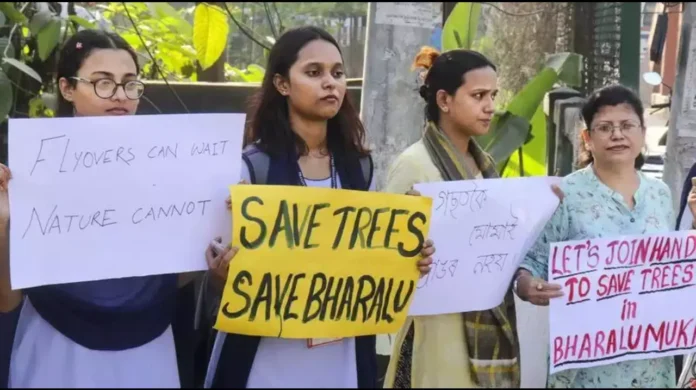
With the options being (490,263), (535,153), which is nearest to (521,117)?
(535,153)

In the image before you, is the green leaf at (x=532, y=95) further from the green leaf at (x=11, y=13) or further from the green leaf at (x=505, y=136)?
the green leaf at (x=11, y=13)

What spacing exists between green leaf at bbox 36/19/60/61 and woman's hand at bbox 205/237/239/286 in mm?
1995

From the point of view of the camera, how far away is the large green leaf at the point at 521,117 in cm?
489

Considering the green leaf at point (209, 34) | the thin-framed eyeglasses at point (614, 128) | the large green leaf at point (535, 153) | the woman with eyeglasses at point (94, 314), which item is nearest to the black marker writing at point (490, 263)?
the thin-framed eyeglasses at point (614, 128)

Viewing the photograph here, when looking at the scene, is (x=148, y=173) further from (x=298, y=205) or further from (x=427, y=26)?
(x=427, y=26)

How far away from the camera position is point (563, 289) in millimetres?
2943

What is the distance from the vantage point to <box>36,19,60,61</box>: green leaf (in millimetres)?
4191

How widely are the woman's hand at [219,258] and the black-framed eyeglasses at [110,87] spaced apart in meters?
0.48

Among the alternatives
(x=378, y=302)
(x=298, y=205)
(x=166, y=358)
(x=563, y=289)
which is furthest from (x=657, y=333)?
(x=166, y=358)

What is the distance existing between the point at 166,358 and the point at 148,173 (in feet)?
1.73

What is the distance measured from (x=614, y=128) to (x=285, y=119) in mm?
1077

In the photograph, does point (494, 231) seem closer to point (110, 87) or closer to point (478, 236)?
point (478, 236)

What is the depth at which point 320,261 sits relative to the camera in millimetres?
2676

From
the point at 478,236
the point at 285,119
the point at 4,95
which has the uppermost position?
the point at 285,119
